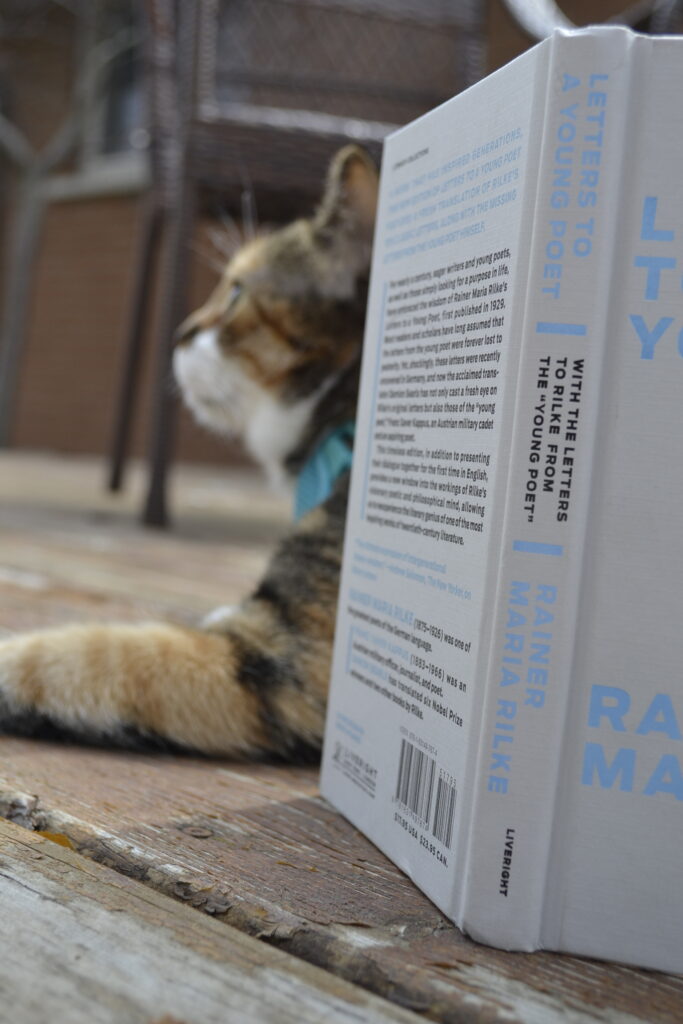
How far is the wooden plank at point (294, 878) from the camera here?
500mm

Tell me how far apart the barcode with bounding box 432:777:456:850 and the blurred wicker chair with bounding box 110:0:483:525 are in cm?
142

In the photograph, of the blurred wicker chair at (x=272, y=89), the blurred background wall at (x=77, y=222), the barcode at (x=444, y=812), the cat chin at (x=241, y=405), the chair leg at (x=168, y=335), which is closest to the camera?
the barcode at (x=444, y=812)

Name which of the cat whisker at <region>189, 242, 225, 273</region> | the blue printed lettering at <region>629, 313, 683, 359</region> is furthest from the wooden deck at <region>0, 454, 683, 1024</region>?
the cat whisker at <region>189, 242, 225, 273</region>

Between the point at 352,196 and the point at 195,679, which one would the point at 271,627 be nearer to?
the point at 195,679

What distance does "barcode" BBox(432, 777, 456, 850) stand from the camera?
573 millimetres

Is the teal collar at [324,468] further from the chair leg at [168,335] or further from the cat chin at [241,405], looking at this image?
the chair leg at [168,335]

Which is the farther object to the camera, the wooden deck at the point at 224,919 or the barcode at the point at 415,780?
the barcode at the point at 415,780

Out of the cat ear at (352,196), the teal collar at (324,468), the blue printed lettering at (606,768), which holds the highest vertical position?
the cat ear at (352,196)

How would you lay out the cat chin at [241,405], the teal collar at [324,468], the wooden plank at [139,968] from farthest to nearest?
the cat chin at [241,405] < the teal collar at [324,468] < the wooden plank at [139,968]

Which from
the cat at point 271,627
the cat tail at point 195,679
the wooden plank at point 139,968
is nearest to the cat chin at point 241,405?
the cat at point 271,627

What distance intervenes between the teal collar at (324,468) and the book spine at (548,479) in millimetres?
535

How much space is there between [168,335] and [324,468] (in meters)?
1.17

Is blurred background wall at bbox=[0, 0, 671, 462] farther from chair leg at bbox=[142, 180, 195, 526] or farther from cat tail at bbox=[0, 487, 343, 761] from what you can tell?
cat tail at bbox=[0, 487, 343, 761]

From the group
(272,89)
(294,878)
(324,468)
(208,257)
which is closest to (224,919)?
(294,878)
